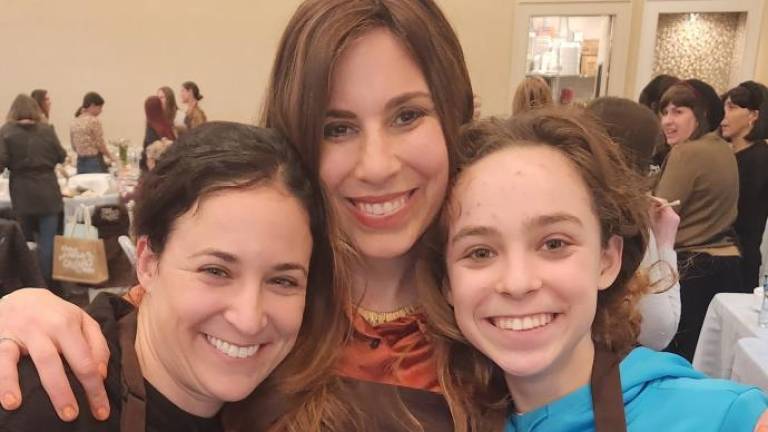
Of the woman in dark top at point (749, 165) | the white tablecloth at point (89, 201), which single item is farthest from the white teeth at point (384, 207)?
the white tablecloth at point (89, 201)

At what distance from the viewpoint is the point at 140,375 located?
1032 millimetres

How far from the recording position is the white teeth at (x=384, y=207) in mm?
1159

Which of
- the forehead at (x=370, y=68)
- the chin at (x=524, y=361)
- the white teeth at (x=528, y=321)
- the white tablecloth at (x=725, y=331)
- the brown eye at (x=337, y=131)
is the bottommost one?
the white tablecloth at (x=725, y=331)

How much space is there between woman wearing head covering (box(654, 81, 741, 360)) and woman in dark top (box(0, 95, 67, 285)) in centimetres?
431

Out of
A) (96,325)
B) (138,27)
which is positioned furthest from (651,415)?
(138,27)

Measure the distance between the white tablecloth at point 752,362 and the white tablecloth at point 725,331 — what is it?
0.17 metres

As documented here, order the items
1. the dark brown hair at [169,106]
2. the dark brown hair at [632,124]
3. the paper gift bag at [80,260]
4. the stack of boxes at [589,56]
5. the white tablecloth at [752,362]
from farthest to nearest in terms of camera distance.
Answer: the stack of boxes at [589,56] < the dark brown hair at [169,106] < the paper gift bag at [80,260] < the dark brown hair at [632,124] < the white tablecloth at [752,362]

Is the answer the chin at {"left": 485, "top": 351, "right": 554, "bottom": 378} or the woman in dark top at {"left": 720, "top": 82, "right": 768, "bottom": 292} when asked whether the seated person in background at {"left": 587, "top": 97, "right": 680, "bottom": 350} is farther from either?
the woman in dark top at {"left": 720, "top": 82, "right": 768, "bottom": 292}

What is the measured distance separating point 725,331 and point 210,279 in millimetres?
2460

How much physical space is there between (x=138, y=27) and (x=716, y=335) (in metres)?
7.39

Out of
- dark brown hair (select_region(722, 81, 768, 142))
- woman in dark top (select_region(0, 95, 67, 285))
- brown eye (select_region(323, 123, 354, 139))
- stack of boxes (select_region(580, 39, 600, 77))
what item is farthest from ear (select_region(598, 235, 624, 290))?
stack of boxes (select_region(580, 39, 600, 77))

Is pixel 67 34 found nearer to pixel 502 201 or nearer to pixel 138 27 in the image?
pixel 138 27

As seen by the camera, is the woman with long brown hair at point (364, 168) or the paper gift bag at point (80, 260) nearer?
the woman with long brown hair at point (364, 168)

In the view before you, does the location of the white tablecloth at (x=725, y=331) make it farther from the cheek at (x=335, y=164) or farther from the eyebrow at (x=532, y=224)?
the cheek at (x=335, y=164)
